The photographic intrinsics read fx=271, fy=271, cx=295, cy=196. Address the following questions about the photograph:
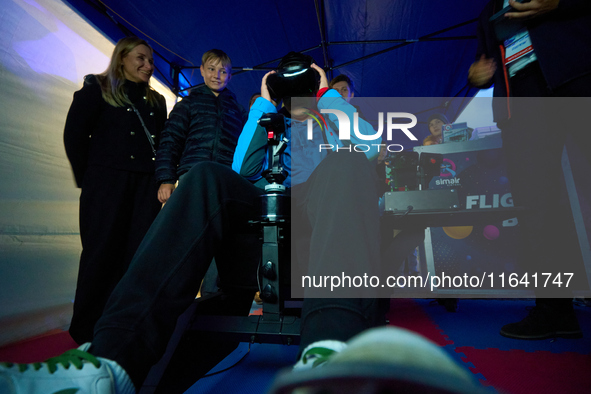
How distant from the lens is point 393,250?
1.69m

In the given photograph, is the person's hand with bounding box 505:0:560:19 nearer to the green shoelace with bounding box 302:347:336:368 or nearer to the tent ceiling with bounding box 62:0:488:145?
the green shoelace with bounding box 302:347:336:368

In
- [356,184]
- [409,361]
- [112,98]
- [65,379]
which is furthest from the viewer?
[112,98]

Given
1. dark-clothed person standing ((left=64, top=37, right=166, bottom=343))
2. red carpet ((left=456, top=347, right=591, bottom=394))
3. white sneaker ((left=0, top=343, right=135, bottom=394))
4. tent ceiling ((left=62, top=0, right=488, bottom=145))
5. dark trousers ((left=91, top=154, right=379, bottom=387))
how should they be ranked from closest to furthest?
white sneaker ((left=0, top=343, right=135, bottom=394)), dark trousers ((left=91, top=154, right=379, bottom=387)), red carpet ((left=456, top=347, right=591, bottom=394)), dark-clothed person standing ((left=64, top=37, right=166, bottom=343)), tent ceiling ((left=62, top=0, right=488, bottom=145))

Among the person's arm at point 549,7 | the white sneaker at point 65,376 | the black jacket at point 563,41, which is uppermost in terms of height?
the person's arm at point 549,7

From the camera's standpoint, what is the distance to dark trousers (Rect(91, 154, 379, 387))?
501 millimetres

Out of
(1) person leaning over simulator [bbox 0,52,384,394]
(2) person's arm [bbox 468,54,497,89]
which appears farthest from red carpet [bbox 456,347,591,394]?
(2) person's arm [bbox 468,54,497,89]

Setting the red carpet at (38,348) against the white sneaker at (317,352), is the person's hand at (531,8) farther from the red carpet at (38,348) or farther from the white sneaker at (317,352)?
the red carpet at (38,348)

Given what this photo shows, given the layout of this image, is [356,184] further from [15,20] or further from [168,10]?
[168,10]

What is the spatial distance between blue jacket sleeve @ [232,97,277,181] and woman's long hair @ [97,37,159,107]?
2.78ft

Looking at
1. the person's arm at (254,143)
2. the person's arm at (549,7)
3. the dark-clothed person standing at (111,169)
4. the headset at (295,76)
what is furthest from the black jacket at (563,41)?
the dark-clothed person standing at (111,169)

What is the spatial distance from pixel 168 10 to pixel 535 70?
10.1 feet

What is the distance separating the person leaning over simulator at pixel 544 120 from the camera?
108cm

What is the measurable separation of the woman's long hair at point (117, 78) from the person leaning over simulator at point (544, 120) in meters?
1.88

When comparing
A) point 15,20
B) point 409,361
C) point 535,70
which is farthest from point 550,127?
point 15,20
